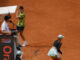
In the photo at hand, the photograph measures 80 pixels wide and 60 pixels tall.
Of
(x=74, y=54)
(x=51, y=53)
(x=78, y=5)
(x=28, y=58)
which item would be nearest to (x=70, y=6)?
(x=78, y=5)

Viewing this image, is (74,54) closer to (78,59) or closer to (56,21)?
(78,59)

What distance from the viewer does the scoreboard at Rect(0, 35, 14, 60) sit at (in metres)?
7.72

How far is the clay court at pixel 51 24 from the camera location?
12.5 metres

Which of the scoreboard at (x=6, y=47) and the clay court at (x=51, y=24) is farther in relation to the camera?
the clay court at (x=51, y=24)

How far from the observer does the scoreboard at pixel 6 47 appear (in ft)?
25.3

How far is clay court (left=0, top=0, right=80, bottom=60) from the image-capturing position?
12500 millimetres

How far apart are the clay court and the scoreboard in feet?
13.2

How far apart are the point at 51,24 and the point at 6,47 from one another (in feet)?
20.1

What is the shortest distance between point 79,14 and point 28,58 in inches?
186

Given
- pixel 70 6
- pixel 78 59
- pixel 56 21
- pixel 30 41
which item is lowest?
pixel 78 59

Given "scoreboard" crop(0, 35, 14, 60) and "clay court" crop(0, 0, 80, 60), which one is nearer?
"scoreboard" crop(0, 35, 14, 60)

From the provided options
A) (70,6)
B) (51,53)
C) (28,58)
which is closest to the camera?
(51,53)

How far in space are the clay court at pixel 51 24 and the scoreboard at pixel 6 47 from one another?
13.2 feet

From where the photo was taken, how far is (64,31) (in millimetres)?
13047
